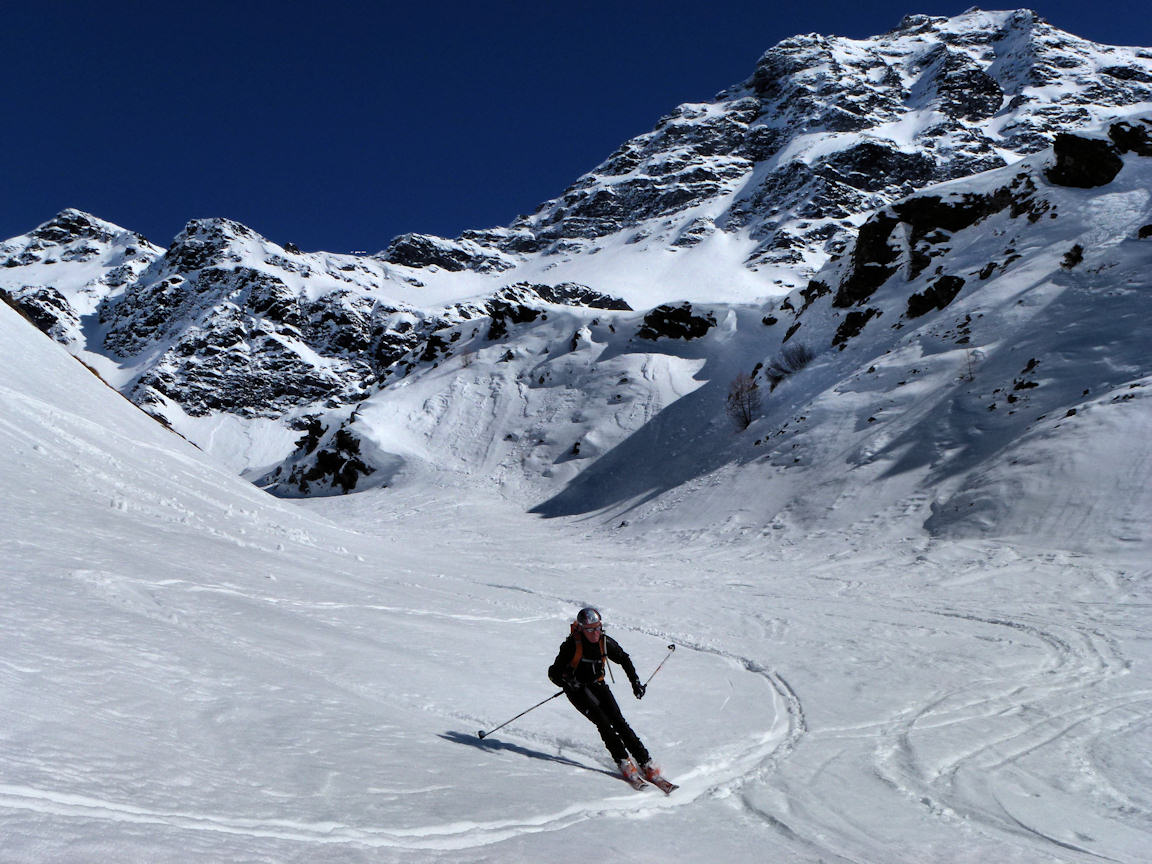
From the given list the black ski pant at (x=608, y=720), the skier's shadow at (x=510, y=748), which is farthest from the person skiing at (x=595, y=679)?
the skier's shadow at (x=510, y=748)

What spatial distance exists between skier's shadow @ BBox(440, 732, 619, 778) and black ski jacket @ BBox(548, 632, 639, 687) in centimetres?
61

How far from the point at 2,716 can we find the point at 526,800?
9.95 ft

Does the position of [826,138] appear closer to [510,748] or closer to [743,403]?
[743,403]

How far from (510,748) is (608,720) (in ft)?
2.97

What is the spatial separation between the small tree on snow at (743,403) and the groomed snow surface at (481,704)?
21.8 metres

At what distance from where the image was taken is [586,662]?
643cm

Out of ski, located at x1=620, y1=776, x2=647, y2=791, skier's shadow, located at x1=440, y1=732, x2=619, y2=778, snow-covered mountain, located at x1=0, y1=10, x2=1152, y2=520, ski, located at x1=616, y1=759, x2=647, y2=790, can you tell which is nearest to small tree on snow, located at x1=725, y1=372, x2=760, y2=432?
snow-covered mountain, located at x1=0, y1=10, x2=1152, y2=520

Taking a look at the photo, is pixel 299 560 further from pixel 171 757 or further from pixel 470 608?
pixel 171 757

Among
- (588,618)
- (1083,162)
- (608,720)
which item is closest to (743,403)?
(1083,162)

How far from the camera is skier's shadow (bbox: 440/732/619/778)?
600cm

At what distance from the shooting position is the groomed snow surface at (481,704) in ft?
12.7

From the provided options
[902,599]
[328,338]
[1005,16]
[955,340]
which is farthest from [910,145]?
[902,599]

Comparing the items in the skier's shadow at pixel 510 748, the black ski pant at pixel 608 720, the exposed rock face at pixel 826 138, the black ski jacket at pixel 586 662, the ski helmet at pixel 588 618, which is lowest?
the skier's shadow at pixel 510 748

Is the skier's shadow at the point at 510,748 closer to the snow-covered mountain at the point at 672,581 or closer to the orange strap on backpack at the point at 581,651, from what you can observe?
the snow-covered mountain at the point at 672,581
